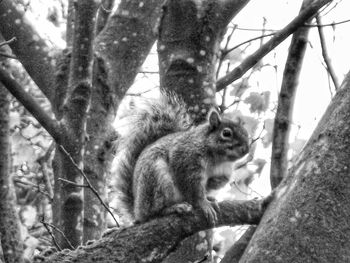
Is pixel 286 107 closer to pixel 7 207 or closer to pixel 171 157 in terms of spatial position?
pixel 171 157

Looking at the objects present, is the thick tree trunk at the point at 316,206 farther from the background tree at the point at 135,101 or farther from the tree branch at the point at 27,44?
the tree branch at the point at 27,44

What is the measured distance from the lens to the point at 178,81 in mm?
2906

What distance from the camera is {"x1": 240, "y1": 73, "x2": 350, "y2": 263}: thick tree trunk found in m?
1.53

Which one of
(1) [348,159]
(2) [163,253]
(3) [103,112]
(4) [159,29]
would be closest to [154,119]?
(3) [103,112]

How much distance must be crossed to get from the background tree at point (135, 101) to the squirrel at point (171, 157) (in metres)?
0.10

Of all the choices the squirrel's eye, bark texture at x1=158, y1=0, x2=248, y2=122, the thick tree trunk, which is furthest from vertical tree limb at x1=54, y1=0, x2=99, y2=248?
the squirrel's eye

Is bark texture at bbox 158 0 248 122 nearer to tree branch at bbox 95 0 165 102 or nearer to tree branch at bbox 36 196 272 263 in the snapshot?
tree branch at bbox 95 0 165 102

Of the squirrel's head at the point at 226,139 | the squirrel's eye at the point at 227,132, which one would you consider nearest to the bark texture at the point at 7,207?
the squirrel's head at the point at 226,139

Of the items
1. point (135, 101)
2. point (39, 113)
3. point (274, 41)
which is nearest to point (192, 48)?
point (274, 41)

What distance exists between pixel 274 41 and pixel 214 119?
54cm

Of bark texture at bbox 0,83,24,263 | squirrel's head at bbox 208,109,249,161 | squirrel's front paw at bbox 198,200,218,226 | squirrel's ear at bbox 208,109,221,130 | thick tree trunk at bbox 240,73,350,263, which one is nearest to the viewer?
thick tree trunk at bbox 240,73,350,263

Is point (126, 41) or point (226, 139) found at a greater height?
point (126, 41)

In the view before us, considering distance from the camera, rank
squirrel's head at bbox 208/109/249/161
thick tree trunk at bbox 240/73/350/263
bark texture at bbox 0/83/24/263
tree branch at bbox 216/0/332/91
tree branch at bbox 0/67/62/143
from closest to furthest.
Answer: thick tree trunk at bbox 240/73/350/263
bark texture at bbox 0/83/24/263
tree branch at bbox 0/67/62/143
tree branch at bbox 216/0/332/91
squirrel's head at bbox 208/109/249/161

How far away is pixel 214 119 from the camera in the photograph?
321cm
